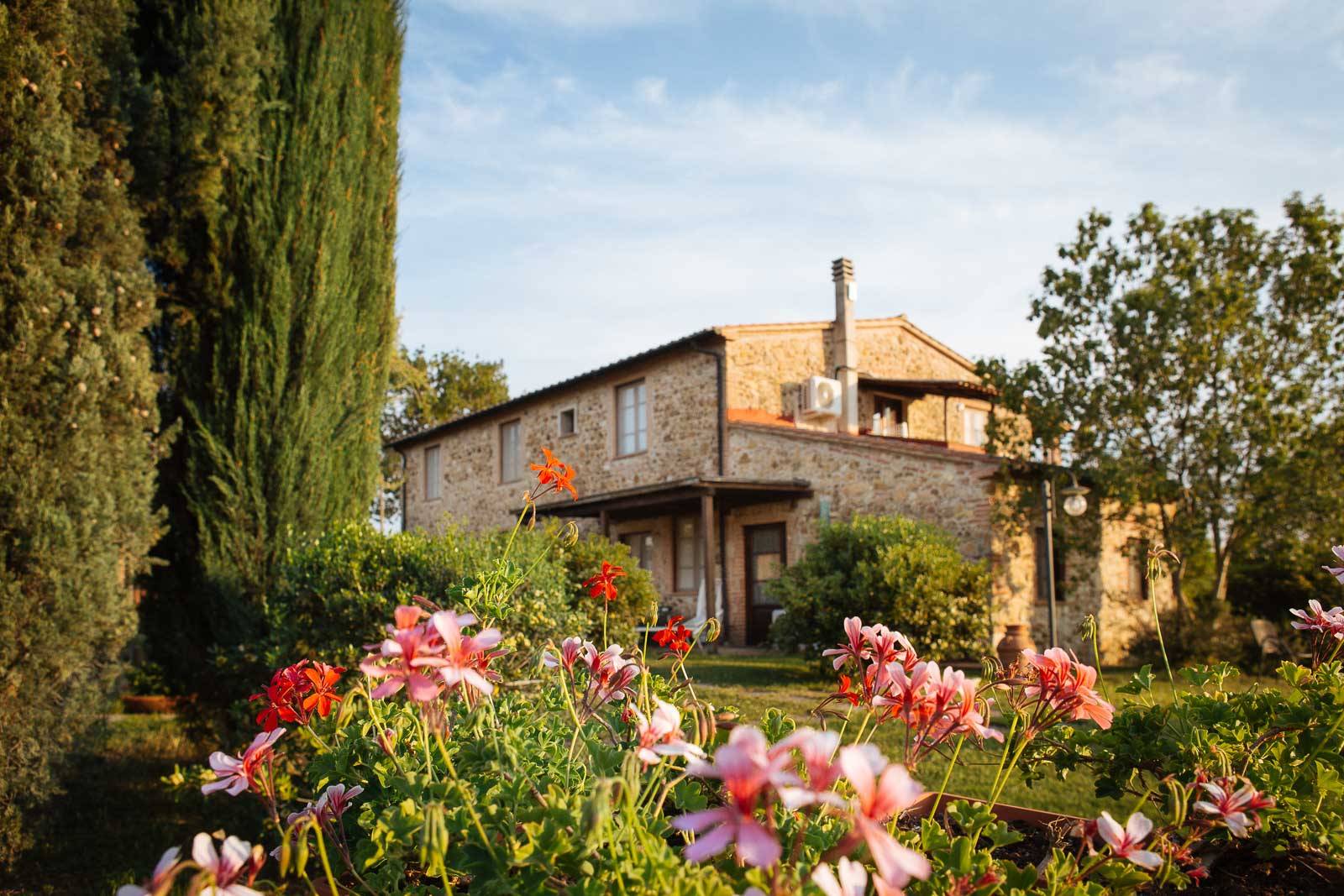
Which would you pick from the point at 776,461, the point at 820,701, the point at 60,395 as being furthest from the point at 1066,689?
the point at 776,461

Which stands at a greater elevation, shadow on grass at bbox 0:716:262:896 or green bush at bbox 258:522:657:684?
green bush at bbox 258:522:657:684

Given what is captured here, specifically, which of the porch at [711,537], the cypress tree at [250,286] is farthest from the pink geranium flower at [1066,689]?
the porch at [711,537]

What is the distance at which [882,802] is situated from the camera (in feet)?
2.51

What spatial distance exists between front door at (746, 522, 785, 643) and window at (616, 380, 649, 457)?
2687 millimetres

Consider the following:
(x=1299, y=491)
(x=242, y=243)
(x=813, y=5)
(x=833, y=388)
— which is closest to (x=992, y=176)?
(x=813, y=5)

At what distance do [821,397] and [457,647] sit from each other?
1364 centimetres

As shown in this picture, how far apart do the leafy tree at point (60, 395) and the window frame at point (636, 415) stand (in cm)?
1131

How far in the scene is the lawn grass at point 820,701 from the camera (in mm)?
5043

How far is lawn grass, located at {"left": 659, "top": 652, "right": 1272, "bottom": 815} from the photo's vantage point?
504 centimetres

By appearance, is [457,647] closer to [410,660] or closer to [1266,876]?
[410,660]

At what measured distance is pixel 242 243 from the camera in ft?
17.7

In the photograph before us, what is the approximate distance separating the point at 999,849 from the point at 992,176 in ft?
18.1

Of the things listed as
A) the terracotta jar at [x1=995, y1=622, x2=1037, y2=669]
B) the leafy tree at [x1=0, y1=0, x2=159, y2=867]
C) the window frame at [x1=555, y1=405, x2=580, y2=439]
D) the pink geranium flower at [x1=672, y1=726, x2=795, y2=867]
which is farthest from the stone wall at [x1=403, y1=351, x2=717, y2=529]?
the pink geranium flower at [x1=672, y1=726, x2=795, y2=867]

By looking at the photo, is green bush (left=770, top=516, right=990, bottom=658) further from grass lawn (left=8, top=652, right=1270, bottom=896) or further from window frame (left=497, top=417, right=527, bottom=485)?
window frame (left=497, top=417, right=527, bottom=485)
